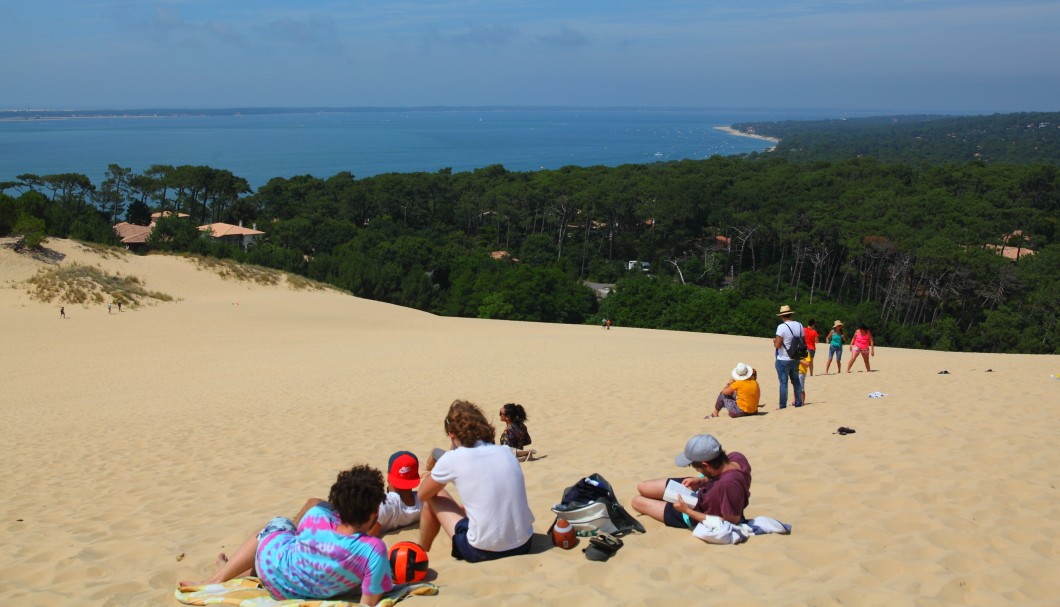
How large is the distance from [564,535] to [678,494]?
105 centimetres

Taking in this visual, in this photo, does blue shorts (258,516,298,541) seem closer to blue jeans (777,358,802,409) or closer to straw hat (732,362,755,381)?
straw hat (732,362,755,381)

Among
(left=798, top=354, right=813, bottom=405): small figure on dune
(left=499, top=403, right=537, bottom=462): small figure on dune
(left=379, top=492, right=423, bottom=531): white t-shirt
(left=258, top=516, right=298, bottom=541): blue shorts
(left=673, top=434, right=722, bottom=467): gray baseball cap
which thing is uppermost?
(left=673, top=434, right=722, bottom=467): gray baseball cap

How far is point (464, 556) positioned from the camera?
5270 mm

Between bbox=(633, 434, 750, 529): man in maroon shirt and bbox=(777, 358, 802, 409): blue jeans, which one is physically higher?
bbox=(633, 434, 750, 529): man in maroon shirt

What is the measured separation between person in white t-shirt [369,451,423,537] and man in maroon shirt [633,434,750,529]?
1797 millimetres

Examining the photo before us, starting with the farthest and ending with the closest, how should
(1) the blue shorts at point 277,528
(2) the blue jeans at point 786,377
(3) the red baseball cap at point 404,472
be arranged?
1. (2) the blue jeans at point 786,377
2. (3) the red baseball cap at point 404,472
3. (1) the blue shorts at point 277,528

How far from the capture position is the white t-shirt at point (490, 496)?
5.15 m

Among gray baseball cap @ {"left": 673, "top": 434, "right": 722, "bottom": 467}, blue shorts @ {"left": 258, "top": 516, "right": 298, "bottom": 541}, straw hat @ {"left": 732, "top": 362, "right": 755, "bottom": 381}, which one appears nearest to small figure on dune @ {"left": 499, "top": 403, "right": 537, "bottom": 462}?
gray baseball cap @ {"left": 673, "top": 434, "right": 722, "bottom": 467}

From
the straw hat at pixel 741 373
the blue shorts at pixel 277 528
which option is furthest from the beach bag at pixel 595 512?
the straw hat at pixel 741 373

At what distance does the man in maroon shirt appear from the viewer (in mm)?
5531

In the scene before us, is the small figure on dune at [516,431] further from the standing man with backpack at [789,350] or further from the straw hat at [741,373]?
the standing man with backpack at [789,350]

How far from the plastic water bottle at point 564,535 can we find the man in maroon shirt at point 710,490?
84 centimetres

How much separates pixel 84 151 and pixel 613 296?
194 m

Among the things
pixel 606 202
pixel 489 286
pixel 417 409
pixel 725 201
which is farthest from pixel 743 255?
pixel 417 409
